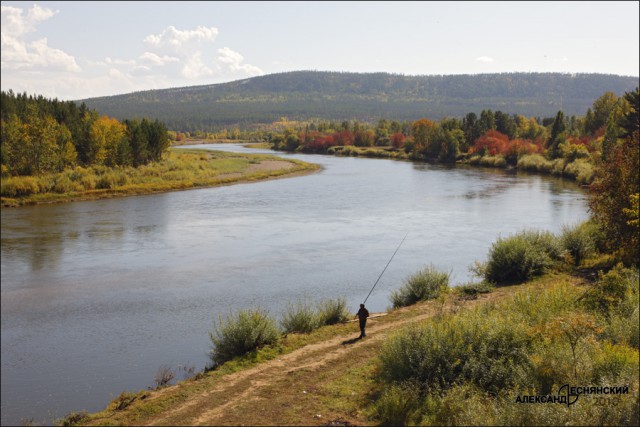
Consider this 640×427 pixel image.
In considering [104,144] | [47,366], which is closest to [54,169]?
[104,144]

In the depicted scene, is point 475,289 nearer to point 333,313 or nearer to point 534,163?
point 333,313

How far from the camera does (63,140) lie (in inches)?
2491

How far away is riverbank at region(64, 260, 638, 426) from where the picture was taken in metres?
10.2

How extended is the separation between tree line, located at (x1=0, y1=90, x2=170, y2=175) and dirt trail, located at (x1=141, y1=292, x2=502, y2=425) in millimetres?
52047

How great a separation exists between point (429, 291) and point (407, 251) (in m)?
10.3

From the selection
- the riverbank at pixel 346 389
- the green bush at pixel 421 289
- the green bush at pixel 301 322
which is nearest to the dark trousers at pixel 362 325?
the riverbank at pixel 346 389

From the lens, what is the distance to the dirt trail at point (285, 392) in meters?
11.5

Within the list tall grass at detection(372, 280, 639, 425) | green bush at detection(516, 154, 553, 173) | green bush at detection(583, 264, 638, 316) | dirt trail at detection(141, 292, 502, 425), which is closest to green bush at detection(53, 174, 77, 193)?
dirt trail at detection(141, 292, 502, 425)

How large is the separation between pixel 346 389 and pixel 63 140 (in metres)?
60.2

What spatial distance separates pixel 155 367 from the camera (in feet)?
54.5

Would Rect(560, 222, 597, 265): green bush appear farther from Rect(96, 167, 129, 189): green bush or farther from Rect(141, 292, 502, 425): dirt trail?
Rect(96, 167, 129, 189): green bush

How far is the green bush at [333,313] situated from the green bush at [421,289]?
10.1 feet

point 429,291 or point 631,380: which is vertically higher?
point 631,380

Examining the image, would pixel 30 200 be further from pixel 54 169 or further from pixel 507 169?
pixel 507 169
